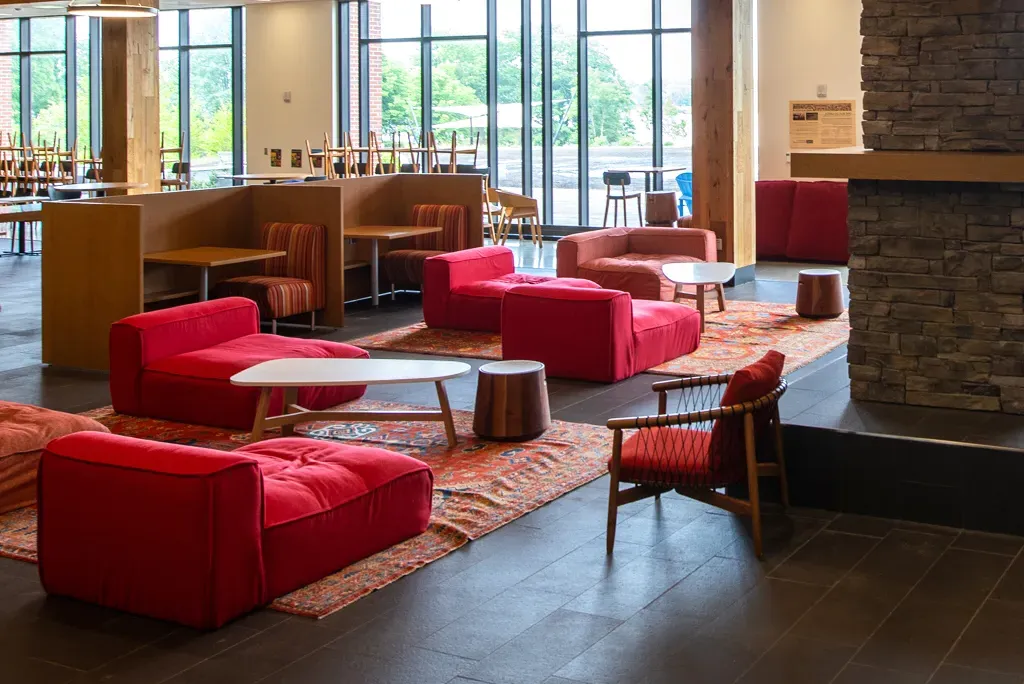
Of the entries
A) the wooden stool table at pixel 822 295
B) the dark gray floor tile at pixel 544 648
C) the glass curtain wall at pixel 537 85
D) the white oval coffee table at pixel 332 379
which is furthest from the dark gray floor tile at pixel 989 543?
the glass curtain wall at pixel 537 85

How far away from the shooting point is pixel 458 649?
3828 millimetres

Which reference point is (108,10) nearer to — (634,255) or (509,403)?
(634,255)

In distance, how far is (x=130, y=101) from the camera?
12602 millimetres

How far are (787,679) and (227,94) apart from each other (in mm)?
17202

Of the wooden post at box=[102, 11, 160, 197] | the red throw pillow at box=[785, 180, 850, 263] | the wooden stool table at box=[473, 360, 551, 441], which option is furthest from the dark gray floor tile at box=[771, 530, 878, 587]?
the wooden post at box=[102, 11, 160, 197]

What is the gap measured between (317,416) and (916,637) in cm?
308

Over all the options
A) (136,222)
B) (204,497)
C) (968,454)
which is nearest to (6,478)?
(204,497)

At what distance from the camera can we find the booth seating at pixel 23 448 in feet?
17.0

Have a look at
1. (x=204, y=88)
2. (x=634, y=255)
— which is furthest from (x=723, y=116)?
(x=204, y=88)

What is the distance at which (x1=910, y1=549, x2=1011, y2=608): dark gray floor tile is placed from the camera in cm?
424

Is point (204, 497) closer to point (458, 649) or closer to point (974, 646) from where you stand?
point (458, 649)

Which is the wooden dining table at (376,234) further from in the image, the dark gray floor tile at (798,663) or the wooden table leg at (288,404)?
the dark gray floor tile at (798,663)

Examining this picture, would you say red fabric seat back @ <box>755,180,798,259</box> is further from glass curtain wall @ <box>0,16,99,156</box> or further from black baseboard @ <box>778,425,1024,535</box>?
glass curtain wall @ <box>0,16,99,156</box>

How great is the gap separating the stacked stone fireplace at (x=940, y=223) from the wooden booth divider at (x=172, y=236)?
4590 mm
